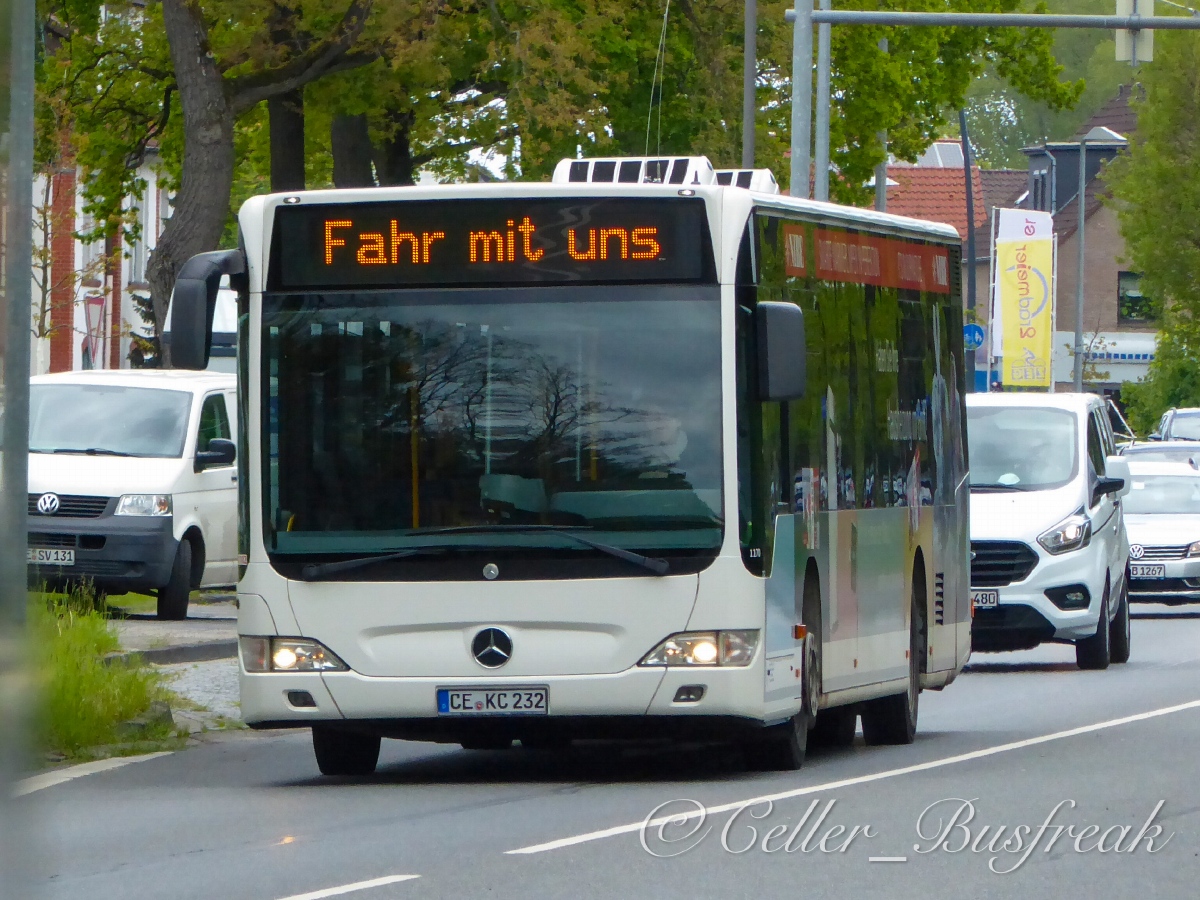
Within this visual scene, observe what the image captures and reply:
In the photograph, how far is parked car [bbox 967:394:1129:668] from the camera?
19.4 metres

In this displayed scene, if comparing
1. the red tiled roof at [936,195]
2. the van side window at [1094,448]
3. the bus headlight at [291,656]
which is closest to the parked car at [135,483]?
the van side window at [1094,448]

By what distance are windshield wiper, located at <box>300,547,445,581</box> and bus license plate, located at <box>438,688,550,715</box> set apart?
22.5 inches

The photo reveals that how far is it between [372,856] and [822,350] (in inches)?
166

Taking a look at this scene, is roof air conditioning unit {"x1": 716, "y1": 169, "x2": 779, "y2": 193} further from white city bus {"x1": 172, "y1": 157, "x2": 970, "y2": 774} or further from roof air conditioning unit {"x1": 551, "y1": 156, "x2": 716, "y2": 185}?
white city bus {"x1": 172, "y1": 157, "x2": 970, "y2": 774}

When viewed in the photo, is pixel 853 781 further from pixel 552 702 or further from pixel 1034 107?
pixel 1034 107

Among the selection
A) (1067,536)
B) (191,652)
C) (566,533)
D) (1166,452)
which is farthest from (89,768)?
(1166,452)

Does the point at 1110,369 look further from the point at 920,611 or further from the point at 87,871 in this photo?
the point at 87,871

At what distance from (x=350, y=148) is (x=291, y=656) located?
2336 centimetres

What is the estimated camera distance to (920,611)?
13.6 m

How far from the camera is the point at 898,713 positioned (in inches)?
516

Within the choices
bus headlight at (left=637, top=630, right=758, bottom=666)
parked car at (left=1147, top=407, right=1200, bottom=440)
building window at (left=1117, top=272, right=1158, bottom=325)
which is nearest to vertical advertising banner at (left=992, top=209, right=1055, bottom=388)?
parked car at (left=1147, top=407, right=1200, bottom=440)

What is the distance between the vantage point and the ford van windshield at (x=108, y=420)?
21219 millimetres

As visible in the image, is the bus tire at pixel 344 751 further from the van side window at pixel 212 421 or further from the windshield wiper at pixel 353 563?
the van side window at pixel 212 421

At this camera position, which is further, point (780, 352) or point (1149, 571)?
point (1149, 571)
